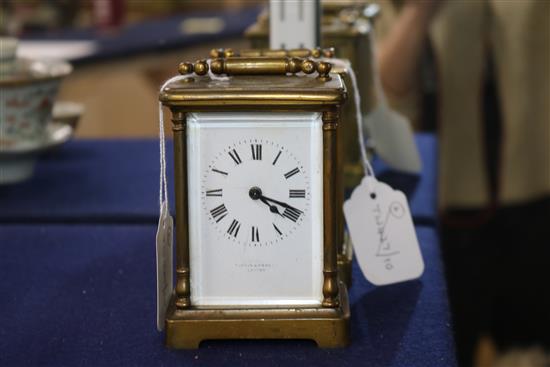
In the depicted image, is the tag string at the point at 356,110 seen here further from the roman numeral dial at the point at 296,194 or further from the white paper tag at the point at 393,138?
the roman numeral dial at the point at 296,194

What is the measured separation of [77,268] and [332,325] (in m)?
0.43

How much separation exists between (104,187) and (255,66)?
0.75 meters

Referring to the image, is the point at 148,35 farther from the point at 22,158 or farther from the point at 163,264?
the point at 163,264

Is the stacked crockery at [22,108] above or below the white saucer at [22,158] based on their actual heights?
above

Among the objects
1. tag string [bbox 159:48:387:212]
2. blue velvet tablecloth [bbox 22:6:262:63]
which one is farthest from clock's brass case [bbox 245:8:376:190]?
blue velvet tablecloth [bbox 22:6:262:63]

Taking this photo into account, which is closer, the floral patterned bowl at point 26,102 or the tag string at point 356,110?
the tag string at point 356,110

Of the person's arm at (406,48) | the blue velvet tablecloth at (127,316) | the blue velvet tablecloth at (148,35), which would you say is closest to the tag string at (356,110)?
the blue velvet tablecloth at (127,316)

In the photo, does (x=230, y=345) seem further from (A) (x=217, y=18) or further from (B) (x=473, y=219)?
→ (A) (x=217, y=18)

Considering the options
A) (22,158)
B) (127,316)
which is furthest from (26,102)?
(127,316)

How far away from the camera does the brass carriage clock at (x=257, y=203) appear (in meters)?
1.00

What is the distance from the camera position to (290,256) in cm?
105

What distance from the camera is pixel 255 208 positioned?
1.03 m

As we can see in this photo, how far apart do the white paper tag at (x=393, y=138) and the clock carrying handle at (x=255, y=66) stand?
59 cm

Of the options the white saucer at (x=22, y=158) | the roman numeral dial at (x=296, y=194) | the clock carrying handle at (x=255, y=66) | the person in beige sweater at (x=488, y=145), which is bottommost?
the person in beige sweater at (x=488, y=145)
